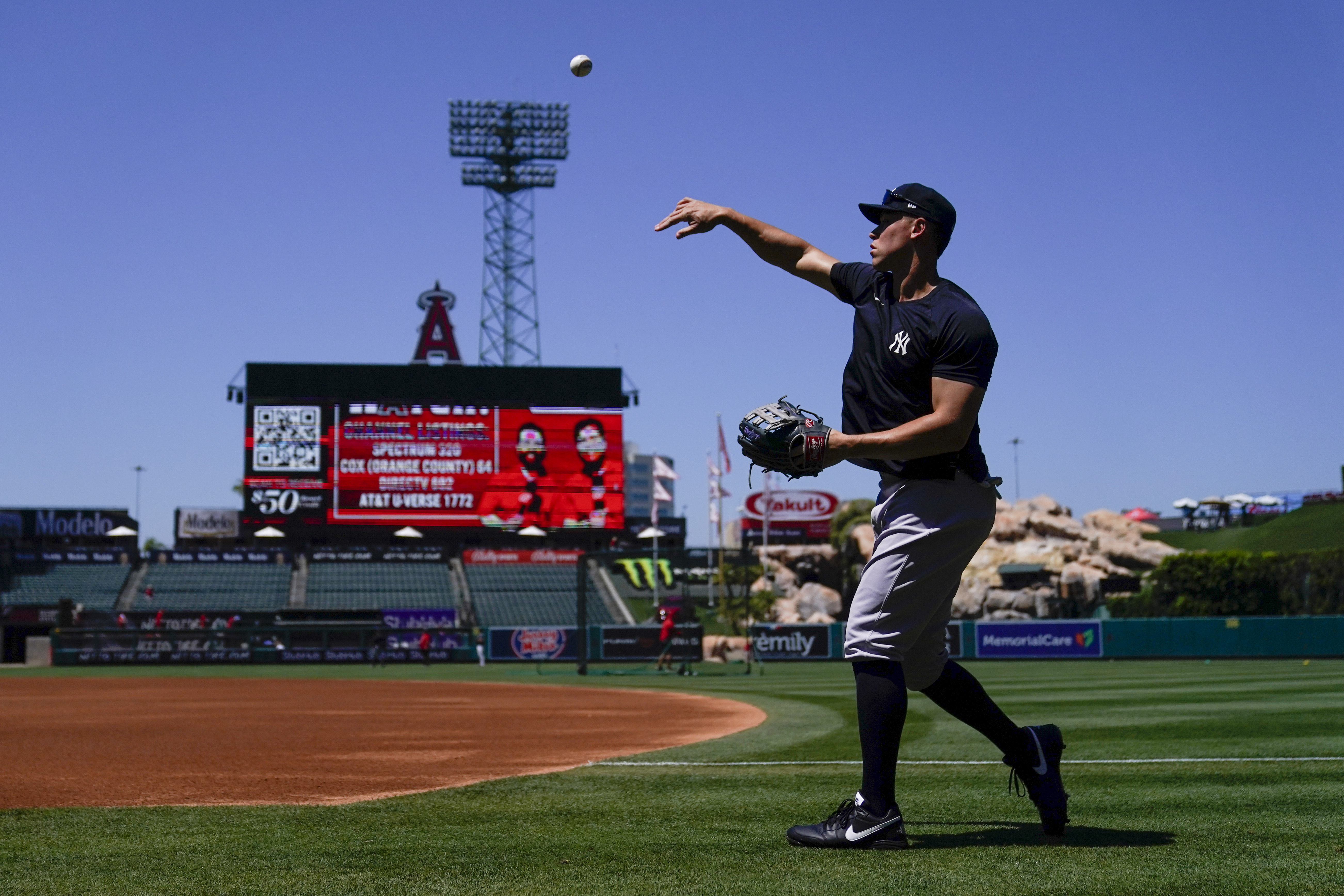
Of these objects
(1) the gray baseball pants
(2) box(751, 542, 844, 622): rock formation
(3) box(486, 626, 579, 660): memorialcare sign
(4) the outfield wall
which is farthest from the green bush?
(1) the gray baseball pants

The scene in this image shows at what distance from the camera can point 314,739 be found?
9430 millimetres

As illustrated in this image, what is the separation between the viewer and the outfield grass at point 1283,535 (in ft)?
182

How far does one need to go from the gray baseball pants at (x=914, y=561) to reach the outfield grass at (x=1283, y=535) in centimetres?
5605

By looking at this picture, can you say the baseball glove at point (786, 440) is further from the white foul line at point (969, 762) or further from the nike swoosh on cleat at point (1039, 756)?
the white foul line at point (969, 762)

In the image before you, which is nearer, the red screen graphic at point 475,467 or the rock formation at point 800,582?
the red screen graphic at point 475,467

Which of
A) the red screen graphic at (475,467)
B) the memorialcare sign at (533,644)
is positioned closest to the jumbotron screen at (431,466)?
the red screen graphic at (475,467)

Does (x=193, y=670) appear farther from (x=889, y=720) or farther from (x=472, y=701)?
(x=889, y=720)

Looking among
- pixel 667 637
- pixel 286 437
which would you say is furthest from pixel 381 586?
pixel 667 637

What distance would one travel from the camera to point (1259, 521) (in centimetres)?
6300

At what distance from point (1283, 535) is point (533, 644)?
4179 cm

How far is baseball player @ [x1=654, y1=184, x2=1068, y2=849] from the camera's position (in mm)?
3465

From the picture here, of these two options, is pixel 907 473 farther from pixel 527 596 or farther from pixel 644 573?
pixel 644 573

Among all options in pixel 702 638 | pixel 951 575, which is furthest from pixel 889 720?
pixel 702 638

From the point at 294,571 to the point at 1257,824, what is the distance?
46.2 metres
